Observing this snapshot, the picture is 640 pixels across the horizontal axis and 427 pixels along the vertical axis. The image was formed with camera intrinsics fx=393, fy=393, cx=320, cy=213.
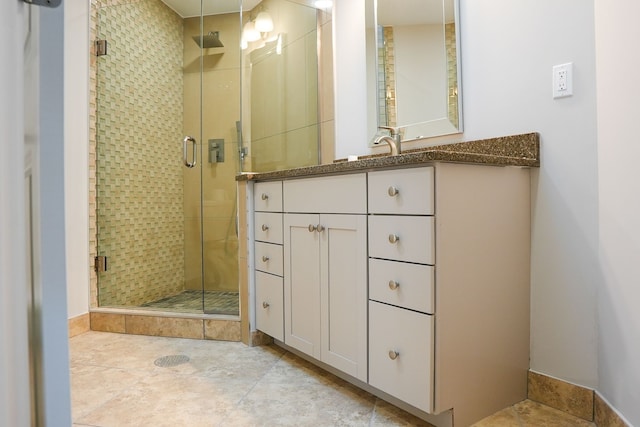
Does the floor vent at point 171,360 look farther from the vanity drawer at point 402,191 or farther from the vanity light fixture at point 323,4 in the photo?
the vanity light fixture at point 323,4

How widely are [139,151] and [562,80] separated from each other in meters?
2.64

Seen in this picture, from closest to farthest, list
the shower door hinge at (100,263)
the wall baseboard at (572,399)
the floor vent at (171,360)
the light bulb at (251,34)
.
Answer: the wall baseboard at (572,399) → the floor vent at (171,360) → the shower door hinge at (100,263) → the light bulb at (251,34)

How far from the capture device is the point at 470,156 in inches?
47.7

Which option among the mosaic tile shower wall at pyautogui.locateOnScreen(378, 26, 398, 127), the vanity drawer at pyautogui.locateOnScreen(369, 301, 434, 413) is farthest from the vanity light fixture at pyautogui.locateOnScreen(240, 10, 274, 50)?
the vanity drawer at pyautogui.locateOnScreen(369, 301, 434, 413)

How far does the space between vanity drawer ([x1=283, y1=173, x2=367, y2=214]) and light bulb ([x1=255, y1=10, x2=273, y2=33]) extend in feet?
4.70

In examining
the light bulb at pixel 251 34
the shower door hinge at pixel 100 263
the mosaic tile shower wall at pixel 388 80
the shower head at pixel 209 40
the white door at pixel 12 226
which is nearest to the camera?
the white door at pixel 12 226

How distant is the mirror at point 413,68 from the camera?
67.8 inches

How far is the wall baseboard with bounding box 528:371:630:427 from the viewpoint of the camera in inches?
48.6

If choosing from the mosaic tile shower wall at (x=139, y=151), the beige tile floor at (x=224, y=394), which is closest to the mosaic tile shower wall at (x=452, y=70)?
the beige tile floor at (x=224, y=394)

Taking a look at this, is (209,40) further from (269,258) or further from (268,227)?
(269,258)

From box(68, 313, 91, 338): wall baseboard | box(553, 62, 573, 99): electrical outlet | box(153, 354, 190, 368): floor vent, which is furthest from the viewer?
box(68, 313, 91, 338): wall baseboard

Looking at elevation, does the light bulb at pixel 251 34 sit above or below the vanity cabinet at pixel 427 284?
above

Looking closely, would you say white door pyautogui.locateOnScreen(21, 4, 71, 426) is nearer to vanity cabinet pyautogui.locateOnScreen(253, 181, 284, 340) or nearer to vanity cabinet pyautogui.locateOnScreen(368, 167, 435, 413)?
vanity cabinet pyautogui.locateOnScreen(368, 167, 435, 413)

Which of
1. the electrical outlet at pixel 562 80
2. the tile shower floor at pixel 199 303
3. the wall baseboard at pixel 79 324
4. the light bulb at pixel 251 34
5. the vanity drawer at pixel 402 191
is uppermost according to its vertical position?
the light bulb at pixel 251 34
